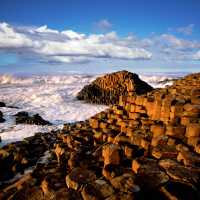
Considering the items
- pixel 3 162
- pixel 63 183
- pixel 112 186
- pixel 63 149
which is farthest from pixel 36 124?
pixel 112 186

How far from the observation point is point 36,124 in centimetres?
1702

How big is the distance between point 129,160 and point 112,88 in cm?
2324

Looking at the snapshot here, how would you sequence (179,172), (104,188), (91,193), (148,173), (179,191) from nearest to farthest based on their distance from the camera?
(179,191) < (91,193) < (104,188) < (179,172) < (148,173)

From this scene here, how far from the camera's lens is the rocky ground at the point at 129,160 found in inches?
178

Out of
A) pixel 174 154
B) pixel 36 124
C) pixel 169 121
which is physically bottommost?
pixel 36 124

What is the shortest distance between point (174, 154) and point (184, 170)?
0.74 metres

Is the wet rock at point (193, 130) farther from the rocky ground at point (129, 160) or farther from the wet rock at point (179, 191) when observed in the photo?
the wet rock at point (179, 191)

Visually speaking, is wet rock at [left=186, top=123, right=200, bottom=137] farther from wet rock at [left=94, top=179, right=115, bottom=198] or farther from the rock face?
the rock face

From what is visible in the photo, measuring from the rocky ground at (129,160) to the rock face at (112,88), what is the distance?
18.0m

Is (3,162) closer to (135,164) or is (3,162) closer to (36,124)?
(135,164)

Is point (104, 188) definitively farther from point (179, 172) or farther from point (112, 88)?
point (112, 88)

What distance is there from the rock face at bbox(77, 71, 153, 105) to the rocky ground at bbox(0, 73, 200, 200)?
17976mm

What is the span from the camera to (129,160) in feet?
19.1

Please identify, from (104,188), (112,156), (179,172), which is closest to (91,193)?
(104,188)
